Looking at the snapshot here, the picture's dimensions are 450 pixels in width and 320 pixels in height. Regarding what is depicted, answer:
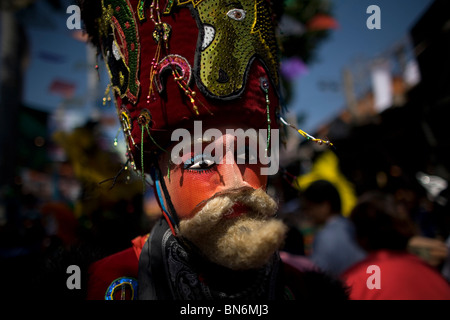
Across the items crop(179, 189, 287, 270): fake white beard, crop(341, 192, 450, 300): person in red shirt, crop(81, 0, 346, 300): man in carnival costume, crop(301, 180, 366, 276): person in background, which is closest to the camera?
crop(179, 189, 287, 270): fake white beard

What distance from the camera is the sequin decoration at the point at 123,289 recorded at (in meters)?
1.25

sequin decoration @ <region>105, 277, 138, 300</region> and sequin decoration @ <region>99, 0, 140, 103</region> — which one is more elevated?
sequin decoration @ <region>99, 0, 140, 103</region>

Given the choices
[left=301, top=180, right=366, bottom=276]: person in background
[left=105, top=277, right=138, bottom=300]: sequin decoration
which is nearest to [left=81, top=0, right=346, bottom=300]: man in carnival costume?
[left=105, top=277, right=138, bottom=300]: sequin decoration

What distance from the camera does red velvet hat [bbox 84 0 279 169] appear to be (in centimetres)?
118

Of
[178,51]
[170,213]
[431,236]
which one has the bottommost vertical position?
[431,236]

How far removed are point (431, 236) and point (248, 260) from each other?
409 cm

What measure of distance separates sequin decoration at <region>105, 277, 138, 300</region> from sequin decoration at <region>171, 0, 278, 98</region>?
34.4 inches

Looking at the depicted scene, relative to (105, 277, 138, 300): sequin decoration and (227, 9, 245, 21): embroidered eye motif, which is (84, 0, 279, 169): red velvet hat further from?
(105, 277, 138, 300): sequin decoration

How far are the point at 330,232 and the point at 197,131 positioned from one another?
2160 mm

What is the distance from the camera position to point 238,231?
3.58 ft

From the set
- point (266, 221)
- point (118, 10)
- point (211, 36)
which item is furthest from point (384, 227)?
point (118, 10)

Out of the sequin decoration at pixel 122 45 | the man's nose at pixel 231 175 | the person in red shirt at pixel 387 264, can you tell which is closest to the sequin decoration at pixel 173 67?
the sequin decoration at pixel 122 45
